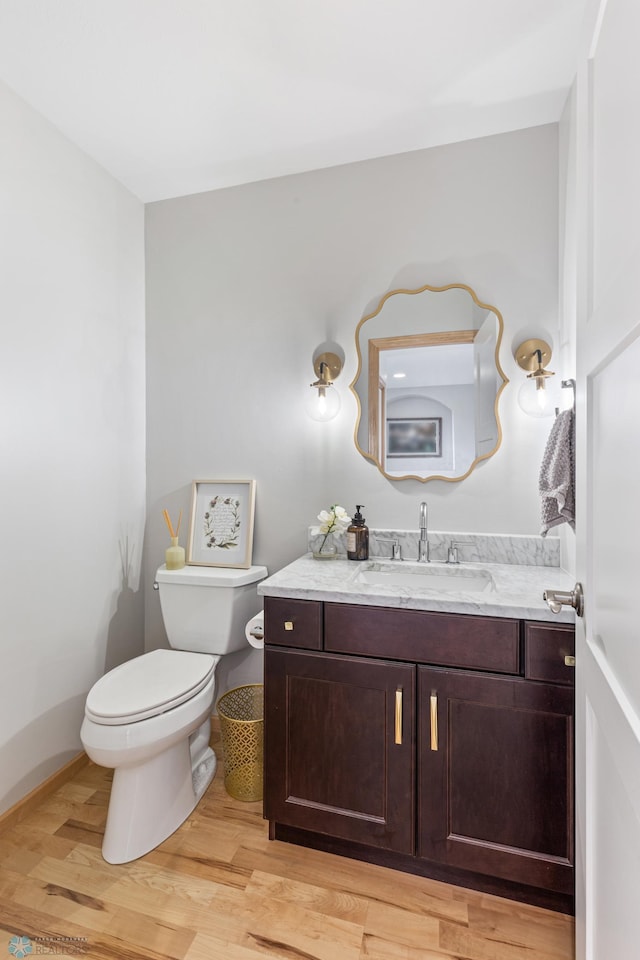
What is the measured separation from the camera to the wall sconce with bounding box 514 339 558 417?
177 cm

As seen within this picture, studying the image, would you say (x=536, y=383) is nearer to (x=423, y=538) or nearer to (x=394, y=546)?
(x=423, y=538)

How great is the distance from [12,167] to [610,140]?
182 centimetres

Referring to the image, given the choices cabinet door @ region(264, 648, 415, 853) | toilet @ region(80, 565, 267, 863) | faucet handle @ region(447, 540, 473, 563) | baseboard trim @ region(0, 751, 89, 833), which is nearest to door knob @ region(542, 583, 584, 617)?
cabinet door @ region(264, 648, 415, 853)

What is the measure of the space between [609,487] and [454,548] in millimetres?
1151

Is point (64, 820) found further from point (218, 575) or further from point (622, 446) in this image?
point (622, 446)

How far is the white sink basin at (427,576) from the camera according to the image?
1.72 meters

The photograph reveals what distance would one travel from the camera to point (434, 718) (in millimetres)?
1362

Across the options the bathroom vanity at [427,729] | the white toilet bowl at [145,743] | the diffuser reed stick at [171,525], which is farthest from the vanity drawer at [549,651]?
the diffuser reed stick at [171,525]

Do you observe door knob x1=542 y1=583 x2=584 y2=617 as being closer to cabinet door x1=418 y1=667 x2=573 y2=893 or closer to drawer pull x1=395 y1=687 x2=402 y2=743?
cabinet door x1=418 y1=667 x2=573 y2=893

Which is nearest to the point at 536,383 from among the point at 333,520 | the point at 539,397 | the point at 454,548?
the point at 539,397

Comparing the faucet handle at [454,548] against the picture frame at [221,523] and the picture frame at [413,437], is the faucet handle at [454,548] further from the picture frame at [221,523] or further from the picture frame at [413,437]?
the picture frame at [221,523]

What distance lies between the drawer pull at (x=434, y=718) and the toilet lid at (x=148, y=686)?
78 cm

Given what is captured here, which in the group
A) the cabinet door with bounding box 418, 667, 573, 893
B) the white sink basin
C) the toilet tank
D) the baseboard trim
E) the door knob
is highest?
the door knob

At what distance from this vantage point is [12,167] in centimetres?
162
